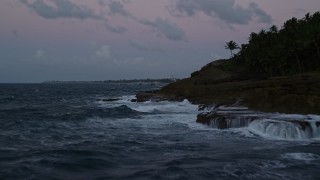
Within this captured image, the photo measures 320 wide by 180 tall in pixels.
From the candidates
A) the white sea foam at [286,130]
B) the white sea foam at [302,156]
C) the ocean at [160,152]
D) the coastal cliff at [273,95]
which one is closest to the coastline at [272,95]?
the coastal cliff at [273,95]

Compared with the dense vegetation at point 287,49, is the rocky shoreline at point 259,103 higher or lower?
lower

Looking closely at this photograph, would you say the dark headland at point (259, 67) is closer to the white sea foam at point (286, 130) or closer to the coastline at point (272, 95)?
the coastline at point (272, 95)

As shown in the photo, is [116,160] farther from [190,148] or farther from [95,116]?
[95,116]

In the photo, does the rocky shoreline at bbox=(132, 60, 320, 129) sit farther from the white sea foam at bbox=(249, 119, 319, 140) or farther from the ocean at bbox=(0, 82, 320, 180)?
the ocean at bbox=(0, 82, 320, 180)

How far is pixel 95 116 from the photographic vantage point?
45.4 metres

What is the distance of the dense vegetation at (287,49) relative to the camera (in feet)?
212

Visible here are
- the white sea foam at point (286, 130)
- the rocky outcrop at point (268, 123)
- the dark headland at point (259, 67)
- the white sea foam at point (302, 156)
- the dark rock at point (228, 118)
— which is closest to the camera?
the white sea foam at point (302, 156)

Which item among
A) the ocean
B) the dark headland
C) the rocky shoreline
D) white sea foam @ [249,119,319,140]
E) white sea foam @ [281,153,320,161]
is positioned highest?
the dark headland

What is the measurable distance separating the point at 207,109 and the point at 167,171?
1039 inches

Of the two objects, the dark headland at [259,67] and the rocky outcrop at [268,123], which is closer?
the rocky outcrop at [268,123]

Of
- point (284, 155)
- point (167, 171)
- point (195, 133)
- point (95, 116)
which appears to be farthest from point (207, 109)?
point (167, 171)

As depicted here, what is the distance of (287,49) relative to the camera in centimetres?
6694

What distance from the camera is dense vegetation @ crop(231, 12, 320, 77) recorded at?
2539 inches

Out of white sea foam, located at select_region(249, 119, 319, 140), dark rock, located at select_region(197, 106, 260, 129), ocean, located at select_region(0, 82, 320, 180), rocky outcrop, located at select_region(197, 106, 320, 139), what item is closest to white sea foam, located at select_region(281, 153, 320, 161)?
ocean, located at select_region(0, 82, 320, 180)
